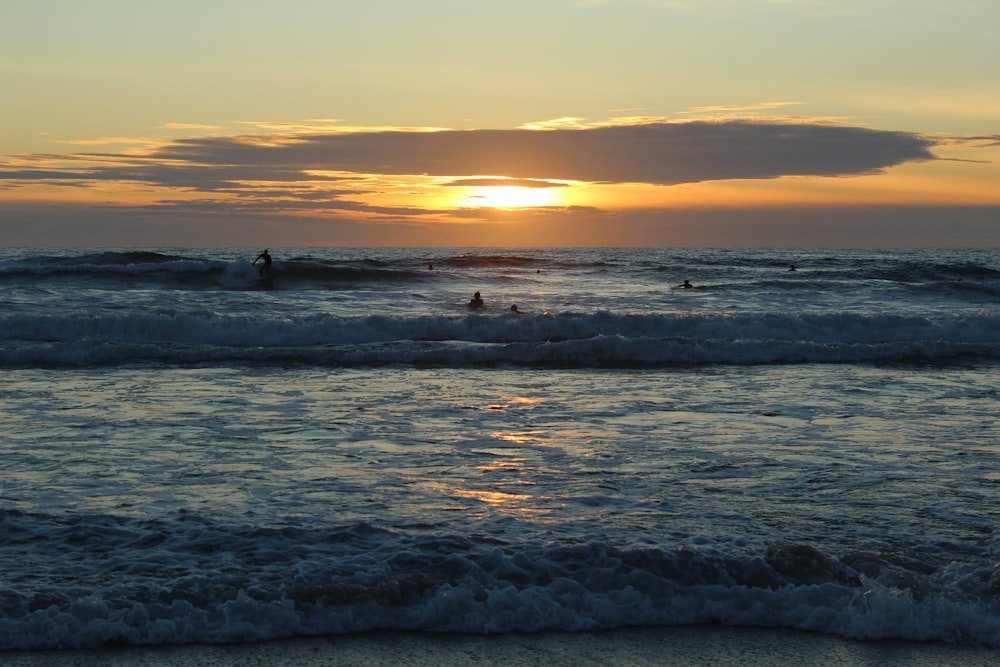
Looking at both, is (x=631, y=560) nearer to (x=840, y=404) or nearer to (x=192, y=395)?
(x=840, y=404)

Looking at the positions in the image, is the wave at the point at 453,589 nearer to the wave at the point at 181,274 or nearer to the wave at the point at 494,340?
the wave at the point at 494,340

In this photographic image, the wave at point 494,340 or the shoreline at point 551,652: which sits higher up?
the wave at point 494,340

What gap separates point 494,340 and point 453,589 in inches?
633

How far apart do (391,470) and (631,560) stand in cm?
321

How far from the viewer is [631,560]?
6125mm

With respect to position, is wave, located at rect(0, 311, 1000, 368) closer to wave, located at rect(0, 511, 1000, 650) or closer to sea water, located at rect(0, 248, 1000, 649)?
sea water, located at rect(0, 248, 1000, 649)

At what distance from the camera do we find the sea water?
5637 mm

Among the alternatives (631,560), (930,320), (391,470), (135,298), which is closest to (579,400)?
(391,470)

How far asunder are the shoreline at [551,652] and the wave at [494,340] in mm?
11981

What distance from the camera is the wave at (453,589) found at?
5.43 meters

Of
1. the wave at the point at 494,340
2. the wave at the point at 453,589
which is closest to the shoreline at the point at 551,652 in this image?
the wave at the point at 453,589

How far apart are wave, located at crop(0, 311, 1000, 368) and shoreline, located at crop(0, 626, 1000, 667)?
1198 cm

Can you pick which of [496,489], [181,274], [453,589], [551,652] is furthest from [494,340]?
[181,274]

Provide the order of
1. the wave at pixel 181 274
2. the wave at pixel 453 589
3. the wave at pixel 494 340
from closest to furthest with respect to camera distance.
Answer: the wave at pixel 453 589 < the wave at pixel 494 340 < the wave at pixel 181 274
